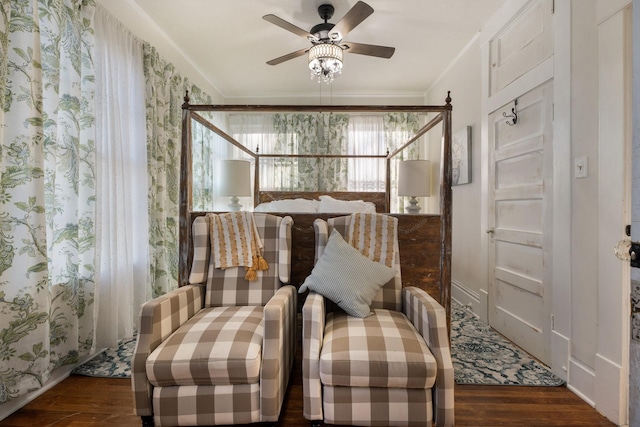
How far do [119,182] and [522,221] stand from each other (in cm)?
316

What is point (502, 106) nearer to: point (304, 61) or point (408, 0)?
point (408, 0)

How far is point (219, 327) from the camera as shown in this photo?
1.57 m

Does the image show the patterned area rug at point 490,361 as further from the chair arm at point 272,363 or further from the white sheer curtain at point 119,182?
the white sheer curtain at point 119,182

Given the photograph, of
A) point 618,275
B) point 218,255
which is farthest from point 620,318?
point 218,255

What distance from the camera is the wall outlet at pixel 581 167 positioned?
5.85 ft

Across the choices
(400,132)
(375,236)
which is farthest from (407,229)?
(400,132)

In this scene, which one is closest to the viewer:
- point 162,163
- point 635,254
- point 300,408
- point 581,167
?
point 635,254

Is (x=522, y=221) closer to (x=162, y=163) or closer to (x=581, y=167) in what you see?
→ (x=581, y=167)

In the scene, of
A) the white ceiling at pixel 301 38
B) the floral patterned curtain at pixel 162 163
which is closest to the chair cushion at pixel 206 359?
the floral patterned curtain at pixel 162 163

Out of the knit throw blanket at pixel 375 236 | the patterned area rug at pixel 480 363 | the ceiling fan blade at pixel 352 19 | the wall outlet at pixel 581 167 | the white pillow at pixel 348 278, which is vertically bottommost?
the patterned area rug at pixel 480 363

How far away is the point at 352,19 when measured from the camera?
2322mm

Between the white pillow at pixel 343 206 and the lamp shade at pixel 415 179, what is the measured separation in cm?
46

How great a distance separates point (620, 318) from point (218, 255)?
2.17 meters

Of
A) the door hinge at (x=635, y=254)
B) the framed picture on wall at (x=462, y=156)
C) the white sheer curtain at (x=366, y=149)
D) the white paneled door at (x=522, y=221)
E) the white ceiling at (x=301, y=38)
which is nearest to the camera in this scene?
the door hinge at (x=635, y=254)
